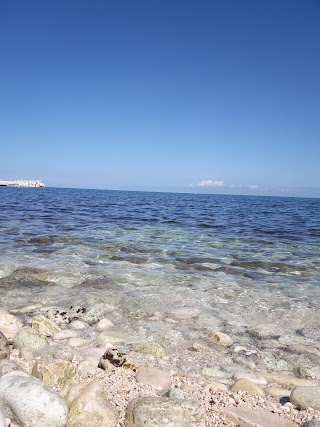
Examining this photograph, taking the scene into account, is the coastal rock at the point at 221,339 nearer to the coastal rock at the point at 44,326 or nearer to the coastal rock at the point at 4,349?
the coastal rock at the point at 44,326

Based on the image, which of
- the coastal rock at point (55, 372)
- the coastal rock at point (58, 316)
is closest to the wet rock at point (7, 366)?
the coastal rock at point (55, 372)

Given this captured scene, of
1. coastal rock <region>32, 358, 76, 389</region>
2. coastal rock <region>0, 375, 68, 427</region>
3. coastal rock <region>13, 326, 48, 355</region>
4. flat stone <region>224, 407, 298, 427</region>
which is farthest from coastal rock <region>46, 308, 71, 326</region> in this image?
flat stone <region>224, 407, 298, 427</region>

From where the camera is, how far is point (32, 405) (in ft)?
7.95

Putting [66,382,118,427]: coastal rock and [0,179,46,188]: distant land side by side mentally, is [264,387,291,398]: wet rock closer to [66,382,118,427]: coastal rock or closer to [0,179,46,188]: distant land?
[66,382,118,427]: coastal rock

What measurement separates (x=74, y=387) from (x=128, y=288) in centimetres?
406

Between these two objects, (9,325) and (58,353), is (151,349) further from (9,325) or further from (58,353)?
(9,325)

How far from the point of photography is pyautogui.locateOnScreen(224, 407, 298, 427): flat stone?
2.71 meters

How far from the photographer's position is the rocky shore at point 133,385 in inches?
98.4

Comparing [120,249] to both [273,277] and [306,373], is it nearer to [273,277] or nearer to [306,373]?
[273,277]

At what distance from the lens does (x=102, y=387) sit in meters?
2.91

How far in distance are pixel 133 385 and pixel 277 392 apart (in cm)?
147

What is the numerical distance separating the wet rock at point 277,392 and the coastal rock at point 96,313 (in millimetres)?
2846

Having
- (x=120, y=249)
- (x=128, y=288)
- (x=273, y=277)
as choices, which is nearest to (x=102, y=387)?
(x=128, y=288)

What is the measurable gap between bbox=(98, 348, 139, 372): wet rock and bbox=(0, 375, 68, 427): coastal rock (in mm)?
991
